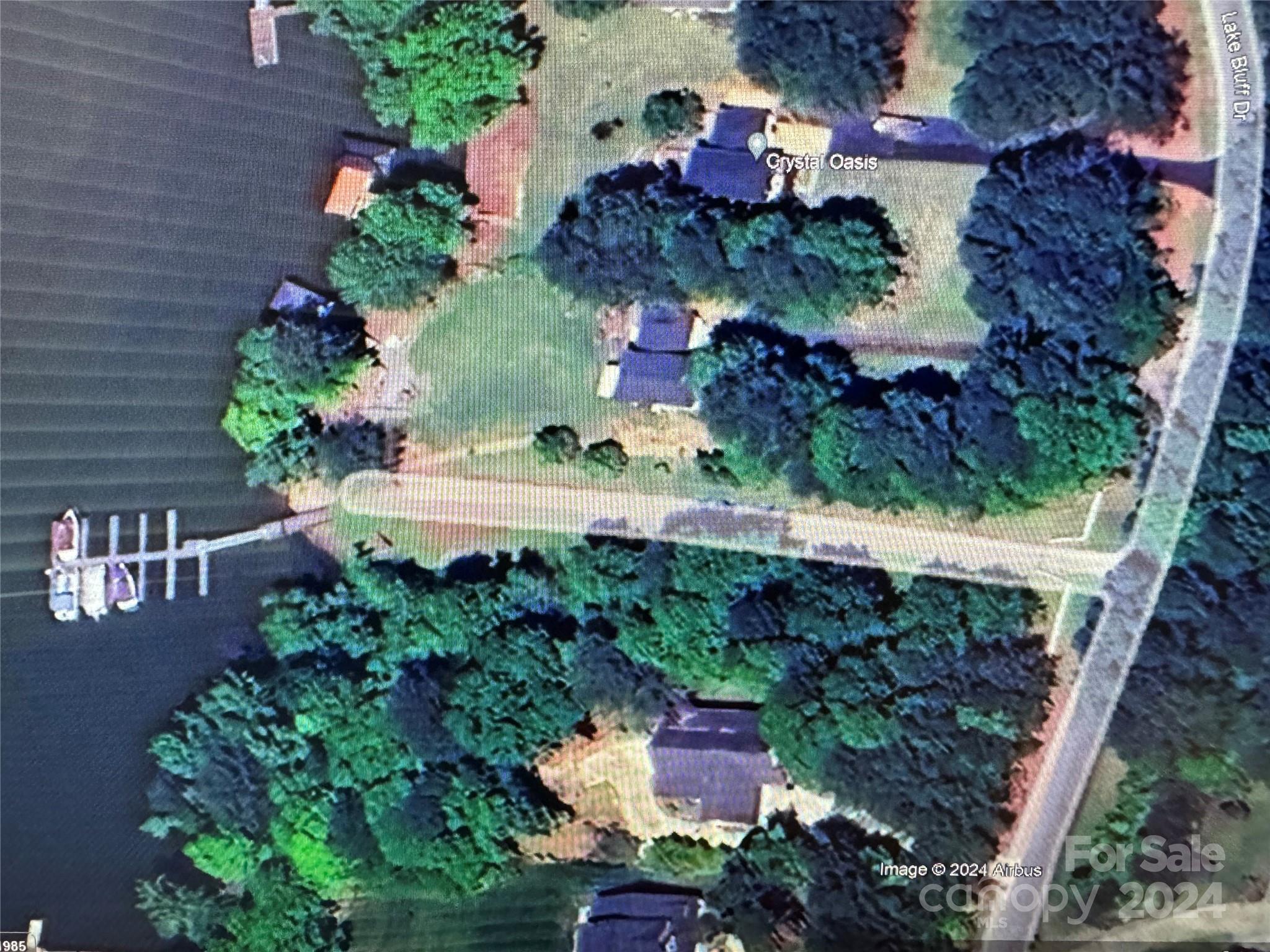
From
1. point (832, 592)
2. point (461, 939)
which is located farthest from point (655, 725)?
point (461, 939)

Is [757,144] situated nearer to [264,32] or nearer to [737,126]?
[737,126]

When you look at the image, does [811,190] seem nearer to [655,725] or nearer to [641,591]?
[641,591]

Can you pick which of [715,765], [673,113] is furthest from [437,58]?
[715,765]

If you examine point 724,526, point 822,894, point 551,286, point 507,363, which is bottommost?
point 822,894

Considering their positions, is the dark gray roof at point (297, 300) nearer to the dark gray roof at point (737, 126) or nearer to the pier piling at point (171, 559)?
the pier piling at point (171, 559)

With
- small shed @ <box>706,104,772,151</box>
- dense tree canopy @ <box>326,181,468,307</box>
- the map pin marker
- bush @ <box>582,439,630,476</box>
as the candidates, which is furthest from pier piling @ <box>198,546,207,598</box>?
the map pin marker

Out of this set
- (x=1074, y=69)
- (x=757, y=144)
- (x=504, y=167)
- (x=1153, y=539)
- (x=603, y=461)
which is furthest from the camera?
(x=504, y=167)

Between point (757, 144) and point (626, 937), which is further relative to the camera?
point (757, 144)

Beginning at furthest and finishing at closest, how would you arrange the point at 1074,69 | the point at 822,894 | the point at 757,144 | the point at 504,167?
the point at 504,167 < the point at 757,144 < the point at 1074,69 < the point at 822,894

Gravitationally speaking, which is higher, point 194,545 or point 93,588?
point 194,545
